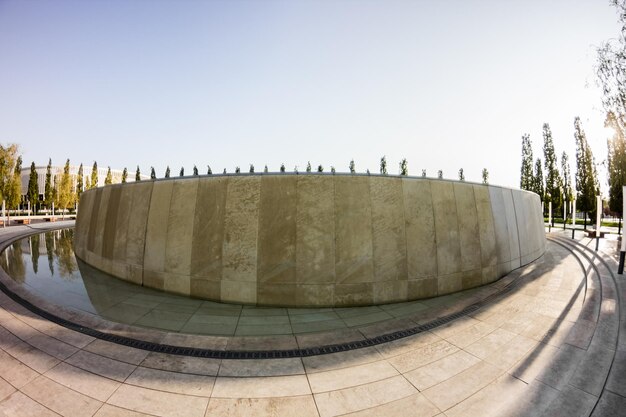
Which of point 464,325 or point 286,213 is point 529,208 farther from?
point 286,213

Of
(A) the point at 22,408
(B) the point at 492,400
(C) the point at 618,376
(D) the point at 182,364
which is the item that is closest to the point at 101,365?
(A) the point at 22,408

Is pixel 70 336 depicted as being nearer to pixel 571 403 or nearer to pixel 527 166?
pixel 571 403

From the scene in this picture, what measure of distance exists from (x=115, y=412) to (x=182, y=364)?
1011mm

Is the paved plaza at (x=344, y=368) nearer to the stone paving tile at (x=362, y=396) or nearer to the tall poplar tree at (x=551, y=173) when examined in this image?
the stone paving tile at (x=362, y=396)

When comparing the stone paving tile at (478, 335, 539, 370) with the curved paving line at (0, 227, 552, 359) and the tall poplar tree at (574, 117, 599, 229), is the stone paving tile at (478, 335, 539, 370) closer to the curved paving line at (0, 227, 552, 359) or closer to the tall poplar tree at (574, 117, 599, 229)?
the curved paving line at (0, 227, 552, 359)

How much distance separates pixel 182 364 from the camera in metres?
3.99

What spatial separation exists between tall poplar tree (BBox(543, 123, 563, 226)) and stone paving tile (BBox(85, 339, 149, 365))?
56484 mm

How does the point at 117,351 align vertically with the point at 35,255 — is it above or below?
below

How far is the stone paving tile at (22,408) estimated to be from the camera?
2990 mm

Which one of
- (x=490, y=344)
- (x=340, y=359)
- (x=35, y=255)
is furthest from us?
(x=35, y=255)

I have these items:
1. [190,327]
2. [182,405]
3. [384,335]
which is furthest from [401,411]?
[190,327]

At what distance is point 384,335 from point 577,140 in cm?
5302

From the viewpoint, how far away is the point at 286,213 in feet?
21.6

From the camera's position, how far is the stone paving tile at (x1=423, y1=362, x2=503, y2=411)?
10.9 feet
